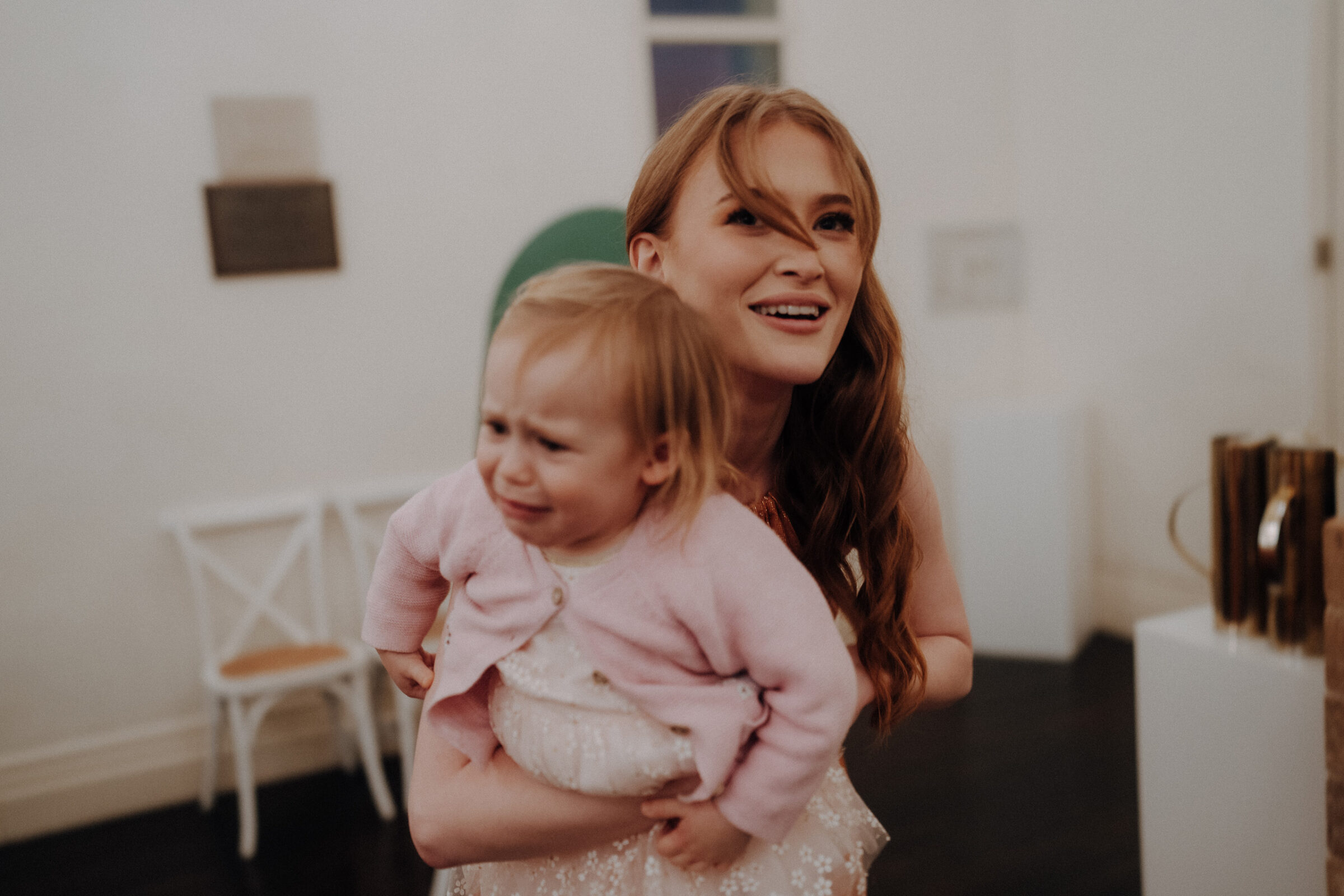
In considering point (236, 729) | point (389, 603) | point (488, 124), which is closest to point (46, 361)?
point (236, 729)

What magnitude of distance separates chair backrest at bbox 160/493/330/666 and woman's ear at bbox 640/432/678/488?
2.75 meters

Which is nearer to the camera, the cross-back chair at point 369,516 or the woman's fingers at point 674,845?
the woman's fingers at point 674,845

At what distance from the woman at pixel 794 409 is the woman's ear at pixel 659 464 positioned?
125 millimetres

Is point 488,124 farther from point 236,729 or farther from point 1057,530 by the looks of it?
point 1057,530

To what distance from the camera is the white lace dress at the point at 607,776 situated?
83 cm

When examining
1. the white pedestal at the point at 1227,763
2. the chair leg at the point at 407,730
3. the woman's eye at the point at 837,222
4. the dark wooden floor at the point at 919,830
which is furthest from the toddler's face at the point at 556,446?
the chair leg at the point at 407,730

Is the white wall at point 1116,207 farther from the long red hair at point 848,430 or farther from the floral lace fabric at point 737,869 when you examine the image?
the floral lace fabric at point 737,869

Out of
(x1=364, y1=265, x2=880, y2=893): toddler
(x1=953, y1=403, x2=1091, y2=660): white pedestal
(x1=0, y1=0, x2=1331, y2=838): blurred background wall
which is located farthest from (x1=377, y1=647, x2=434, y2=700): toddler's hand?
(x1=953, y1=403, x2=1091, y2=660): white pedestal

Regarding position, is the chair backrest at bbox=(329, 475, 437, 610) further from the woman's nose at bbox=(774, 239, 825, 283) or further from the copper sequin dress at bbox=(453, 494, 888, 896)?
the woman's nose at bbox=(774, 239, 825, 283)

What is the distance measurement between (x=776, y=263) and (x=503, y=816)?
1.85 feet

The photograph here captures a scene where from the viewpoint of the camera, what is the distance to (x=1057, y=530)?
3918mm

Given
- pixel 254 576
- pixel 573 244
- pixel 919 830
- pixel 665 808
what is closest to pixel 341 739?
pixel 254 576

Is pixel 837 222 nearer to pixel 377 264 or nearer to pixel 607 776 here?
pixel 607 776

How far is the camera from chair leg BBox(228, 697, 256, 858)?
285 centimetres
